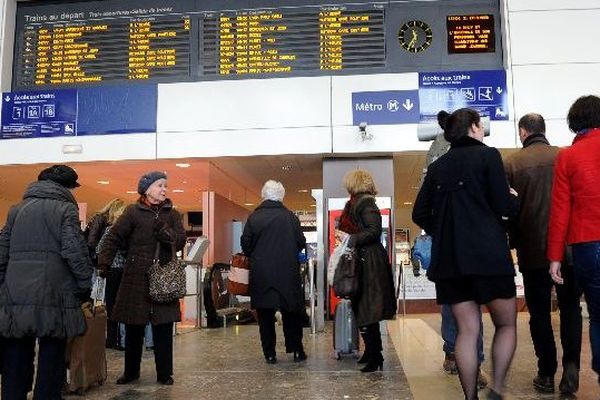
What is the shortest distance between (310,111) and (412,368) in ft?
12.6

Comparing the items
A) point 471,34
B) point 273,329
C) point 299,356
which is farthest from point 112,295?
point 471,34

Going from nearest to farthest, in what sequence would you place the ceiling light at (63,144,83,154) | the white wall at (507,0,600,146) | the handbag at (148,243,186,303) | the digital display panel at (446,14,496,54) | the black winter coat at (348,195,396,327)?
1. the handbag at (148,243,186,303)
2. the black winter coat at (348,195,396,327)
3. the white wall at (507,0,600,146)
4. the digital display panel at (446,14,496,54)
5. the ceiling light at (63,144,83,154)

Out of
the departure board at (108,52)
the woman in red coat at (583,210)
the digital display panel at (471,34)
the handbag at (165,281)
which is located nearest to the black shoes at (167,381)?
the handbag at (165,281)

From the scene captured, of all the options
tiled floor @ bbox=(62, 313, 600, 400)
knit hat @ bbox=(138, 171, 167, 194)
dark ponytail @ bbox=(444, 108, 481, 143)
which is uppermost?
dark ponytail @ bbox=(444, 108, 481, 143)

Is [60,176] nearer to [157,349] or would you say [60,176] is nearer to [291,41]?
[157,349]

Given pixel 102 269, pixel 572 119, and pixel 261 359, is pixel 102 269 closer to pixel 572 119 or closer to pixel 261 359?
pixel 261 359

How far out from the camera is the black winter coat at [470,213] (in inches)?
96.0

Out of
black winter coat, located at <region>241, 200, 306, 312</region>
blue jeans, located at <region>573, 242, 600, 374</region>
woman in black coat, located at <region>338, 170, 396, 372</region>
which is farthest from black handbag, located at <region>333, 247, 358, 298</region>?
blue jeans, located at <region>573, 242, 600, 374</region>

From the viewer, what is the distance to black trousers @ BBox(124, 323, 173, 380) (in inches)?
144

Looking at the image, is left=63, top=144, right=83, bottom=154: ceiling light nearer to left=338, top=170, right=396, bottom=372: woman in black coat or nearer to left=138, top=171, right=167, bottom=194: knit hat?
left=138, top=171, right=167, bottom=194: knit hat

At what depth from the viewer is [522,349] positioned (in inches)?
190

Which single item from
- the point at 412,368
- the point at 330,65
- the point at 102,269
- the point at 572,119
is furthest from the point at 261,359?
the point at 330,65

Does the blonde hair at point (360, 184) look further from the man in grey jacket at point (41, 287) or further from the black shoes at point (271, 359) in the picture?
the man in grey jacket at point (41, 287)

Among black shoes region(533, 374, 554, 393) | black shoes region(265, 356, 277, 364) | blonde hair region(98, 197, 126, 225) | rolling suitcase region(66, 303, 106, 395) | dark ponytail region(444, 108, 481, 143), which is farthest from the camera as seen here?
blonde hair region(98, 197, 126, 225)
